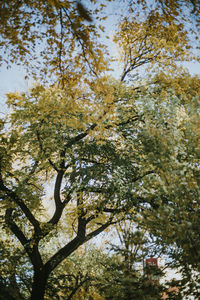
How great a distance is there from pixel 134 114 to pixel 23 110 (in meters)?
3.69

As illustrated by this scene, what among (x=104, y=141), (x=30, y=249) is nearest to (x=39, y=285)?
(x=30, y=249)

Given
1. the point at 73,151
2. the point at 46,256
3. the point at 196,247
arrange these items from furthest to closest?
the point at 46,256 → the point at 73,151 → the point at 196,247

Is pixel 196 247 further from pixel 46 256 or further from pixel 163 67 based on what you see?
pixel 46 256

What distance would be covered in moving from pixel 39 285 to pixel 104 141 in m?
4.60

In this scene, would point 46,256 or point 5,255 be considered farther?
point 46,256

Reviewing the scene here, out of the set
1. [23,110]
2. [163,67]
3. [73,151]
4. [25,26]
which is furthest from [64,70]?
[163,67]

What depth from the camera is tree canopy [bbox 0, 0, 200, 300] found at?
3090 mm

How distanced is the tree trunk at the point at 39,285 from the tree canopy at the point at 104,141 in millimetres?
25

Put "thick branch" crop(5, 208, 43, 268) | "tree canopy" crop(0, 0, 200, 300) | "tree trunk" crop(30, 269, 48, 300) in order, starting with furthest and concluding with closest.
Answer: "thick branch" crop(5, 208, 43, 268), "tree trunk" crop(30, 269, 48, 300), "tree canopy" crop(0, 0, 200, 300)

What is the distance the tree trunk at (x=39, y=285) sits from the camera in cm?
566

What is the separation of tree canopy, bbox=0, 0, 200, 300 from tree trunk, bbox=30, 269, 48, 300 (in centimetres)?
3

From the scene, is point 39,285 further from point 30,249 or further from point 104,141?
point 104,141

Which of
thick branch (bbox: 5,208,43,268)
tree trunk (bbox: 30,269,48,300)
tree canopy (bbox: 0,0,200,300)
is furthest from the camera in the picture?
thick branch (bbox: 5,208,43,268)

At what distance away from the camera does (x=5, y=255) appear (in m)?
5.10
